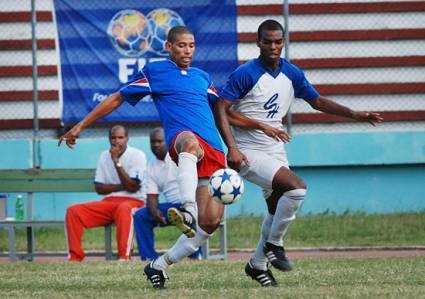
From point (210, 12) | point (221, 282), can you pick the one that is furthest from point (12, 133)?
point (221, 282)

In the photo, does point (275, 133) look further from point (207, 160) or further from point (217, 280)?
point (217, 280)

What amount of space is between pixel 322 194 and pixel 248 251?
249 cm

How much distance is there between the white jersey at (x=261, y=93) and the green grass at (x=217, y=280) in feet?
3.87

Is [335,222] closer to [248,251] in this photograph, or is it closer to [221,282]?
[248,251]

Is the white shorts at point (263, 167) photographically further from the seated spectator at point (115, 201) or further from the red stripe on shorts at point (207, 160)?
the seated spectator at point (115, 201)

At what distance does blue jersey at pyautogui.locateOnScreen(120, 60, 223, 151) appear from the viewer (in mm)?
9383

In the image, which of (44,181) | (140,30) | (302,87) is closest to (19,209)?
(44,181)

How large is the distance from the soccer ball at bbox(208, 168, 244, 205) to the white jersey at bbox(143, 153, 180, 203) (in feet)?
17.0

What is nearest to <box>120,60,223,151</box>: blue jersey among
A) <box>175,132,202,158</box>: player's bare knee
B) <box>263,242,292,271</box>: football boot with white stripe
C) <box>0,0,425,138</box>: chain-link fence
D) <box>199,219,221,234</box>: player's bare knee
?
<box>175,132,202,158</box>: player's bare knee

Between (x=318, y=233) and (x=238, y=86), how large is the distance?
6908 millimetres

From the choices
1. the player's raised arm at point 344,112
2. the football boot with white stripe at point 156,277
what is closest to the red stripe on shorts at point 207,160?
the football boot with white stripe at point 156,277

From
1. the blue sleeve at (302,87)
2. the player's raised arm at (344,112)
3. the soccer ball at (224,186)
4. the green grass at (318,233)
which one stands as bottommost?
the green grass at (318,233)

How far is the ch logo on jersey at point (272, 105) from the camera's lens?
9.79m

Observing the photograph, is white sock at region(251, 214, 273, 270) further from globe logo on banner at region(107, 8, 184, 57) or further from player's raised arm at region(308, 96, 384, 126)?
globe logo on banner at region(107, 8, 184, 57)
